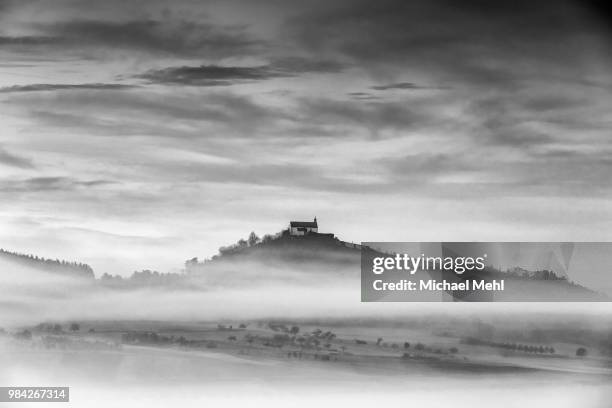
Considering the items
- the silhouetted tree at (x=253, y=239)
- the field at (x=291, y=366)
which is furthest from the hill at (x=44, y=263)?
the silhouetted tree at (x=253, y=239)

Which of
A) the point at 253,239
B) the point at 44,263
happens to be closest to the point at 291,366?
the point at 253,239

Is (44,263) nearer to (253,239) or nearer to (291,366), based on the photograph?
(253,239)

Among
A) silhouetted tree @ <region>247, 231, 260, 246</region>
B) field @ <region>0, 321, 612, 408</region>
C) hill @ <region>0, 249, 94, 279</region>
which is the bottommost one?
field @ <region>0, 321, 612, 408</region>

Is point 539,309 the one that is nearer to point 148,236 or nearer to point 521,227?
point 521,227

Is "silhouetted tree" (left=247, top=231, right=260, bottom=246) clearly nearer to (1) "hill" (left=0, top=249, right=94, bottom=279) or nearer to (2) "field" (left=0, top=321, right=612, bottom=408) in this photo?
(2) "field" (left=0, top=321, right=612, bottom=408)

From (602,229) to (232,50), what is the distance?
7.24 ft

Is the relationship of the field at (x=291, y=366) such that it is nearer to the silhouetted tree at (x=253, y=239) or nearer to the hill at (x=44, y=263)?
the hill at (x=44, y=263)

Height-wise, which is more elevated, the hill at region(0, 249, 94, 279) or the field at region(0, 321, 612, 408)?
the hill at region(0, 249, 94, 279)

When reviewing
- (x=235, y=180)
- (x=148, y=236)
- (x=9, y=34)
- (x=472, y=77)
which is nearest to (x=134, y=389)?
(x=148, y=236)

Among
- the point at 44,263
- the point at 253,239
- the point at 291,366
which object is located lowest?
the point at 291,366

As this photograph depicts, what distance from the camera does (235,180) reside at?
5105 millimetres

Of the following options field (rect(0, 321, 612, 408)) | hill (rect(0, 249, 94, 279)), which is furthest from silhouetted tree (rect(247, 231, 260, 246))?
hill (rect(0, 249, 94, 279))

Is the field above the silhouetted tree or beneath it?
beneath

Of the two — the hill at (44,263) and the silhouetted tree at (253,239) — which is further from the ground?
the silhouetted tree at (253,239)
